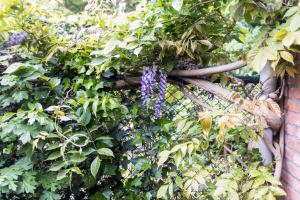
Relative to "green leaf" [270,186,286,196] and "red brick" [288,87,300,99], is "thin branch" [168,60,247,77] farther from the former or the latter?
"green leaf" [270,186,286,196]

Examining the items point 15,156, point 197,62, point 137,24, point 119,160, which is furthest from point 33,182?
point 197,62

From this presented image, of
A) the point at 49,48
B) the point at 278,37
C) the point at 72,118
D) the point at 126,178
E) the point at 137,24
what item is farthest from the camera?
the point at 126,178

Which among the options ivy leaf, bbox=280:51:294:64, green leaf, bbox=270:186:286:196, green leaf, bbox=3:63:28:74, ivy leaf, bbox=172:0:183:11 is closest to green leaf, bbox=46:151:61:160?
green leaf, bbox=3:63:28:74

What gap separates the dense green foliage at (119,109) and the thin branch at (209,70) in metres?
0.05

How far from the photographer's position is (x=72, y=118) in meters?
1.53

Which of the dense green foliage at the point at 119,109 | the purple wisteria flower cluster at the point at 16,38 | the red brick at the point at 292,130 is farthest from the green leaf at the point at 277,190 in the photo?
the purple wisteria flower cluster at the point at 16,38

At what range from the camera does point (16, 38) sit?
1.58 m

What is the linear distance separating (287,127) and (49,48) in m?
1.33

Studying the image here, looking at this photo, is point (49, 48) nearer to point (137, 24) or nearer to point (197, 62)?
point (137, 24)

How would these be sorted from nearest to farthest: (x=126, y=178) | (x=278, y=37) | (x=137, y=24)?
1. (x=278, y=37)
2. (x=137, y=24)
3. (x=126, y=178)

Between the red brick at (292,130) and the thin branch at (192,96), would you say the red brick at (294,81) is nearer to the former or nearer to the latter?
the red brick at (292,130)

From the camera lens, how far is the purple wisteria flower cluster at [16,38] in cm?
158

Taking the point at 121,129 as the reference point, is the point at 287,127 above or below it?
above

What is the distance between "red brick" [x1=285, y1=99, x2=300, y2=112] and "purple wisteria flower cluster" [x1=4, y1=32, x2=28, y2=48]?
4.54ft
